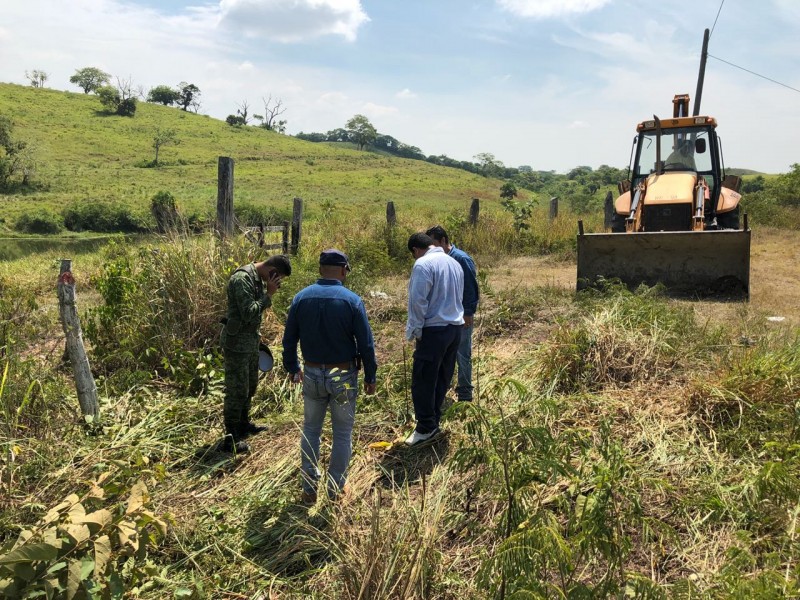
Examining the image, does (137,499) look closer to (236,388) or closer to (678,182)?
(236,388)

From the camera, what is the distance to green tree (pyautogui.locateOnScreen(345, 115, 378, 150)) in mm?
113250

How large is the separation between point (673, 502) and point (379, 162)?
79.2 m

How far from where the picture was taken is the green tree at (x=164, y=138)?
2555 inches

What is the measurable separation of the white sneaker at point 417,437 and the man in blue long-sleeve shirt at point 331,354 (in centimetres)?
71

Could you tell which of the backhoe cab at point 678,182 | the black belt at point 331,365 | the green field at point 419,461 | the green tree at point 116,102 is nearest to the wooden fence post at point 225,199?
the green field at point 419,461

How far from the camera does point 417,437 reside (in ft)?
14.2

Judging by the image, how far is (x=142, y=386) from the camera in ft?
17.0

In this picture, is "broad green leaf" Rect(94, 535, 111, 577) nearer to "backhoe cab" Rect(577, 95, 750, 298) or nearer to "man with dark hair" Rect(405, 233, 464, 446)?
"man with dark hair" Rect(405, 233, 464, 446)

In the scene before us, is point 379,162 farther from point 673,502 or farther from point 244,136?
point 673,502

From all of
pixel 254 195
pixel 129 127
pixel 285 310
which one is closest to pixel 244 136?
pixel 129 127

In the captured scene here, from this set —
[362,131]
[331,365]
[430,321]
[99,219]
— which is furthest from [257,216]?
[362,131]

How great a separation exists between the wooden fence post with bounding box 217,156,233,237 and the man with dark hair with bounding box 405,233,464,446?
389 centimetres

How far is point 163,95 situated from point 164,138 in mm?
46404

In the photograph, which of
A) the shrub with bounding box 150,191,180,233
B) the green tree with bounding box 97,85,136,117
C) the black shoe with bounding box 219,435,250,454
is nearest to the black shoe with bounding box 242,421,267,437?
the black shoe with bounding box 219,435,250,454
